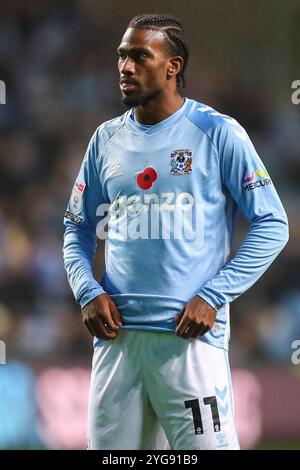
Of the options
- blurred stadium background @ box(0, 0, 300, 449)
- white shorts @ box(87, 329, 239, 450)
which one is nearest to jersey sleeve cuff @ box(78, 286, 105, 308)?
white shorts @ box(87, 329, 239, 450)

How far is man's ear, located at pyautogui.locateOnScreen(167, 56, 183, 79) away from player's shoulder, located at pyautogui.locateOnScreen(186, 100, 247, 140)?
5.6 inches

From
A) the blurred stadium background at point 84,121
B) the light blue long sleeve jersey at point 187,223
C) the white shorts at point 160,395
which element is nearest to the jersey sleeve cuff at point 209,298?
the light blue long sleeve jersey at point 187,223

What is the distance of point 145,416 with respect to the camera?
9.77 ft

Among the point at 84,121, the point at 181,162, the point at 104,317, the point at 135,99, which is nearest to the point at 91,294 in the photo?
the point at 104,317

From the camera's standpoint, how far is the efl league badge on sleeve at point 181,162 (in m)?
2.98

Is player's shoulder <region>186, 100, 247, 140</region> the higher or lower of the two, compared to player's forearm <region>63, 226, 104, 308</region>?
higher

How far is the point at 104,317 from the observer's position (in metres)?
2.98

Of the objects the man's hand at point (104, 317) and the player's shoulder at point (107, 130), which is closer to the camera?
the man's hand at point (104, 317)

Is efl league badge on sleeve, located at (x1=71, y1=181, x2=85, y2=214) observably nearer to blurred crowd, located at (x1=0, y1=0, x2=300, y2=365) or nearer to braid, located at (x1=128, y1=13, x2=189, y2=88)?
braid, located at (x1=128, y1=13, x2=189, y2=88)

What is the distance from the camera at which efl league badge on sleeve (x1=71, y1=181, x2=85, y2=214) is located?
3262mm

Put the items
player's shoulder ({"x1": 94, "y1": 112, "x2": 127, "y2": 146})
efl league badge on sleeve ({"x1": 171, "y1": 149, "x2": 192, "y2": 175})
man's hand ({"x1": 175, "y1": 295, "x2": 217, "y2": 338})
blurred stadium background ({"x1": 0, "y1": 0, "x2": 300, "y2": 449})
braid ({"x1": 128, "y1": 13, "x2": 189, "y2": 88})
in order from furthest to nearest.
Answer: blurred stadium background ({"x1": 0, "y1": 0, "x2": 300, "y2": 449}), player's shoulder ({"x1": 94, "y1": 112, "x2": 127, "y2": 146}), braid ({"x1": 128, "y1": 13, "x2": 189, "y2": 88}), efl league badge on sleeve ({"x1": 171, "y1": 149, "x2": 192, "y2": 175}), man's hand ({"x1": 175, "y1": 295, "x2": 217, "y2": 338})

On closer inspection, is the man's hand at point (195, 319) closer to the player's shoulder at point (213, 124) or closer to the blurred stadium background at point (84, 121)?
the player's shoulder at point (213, 124)

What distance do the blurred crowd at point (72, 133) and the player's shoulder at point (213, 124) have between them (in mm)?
3015
